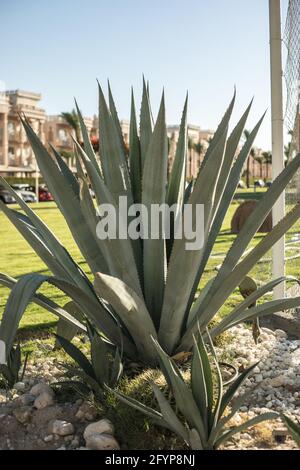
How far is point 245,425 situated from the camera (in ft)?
7.89

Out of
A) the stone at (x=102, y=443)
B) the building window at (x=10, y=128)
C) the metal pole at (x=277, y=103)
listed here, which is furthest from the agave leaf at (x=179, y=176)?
the building window at (x=10, y=128)

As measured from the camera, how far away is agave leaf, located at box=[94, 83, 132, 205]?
328 centimetres

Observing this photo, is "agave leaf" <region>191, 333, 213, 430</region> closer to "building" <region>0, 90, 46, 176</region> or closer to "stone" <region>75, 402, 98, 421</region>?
"stone" <region>75, 402, 98, 421</region>

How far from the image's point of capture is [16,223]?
3330 millimetres

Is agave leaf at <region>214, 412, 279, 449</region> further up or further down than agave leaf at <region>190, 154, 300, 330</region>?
further down

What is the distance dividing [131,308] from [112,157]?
91cm

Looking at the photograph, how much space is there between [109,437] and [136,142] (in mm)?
1657

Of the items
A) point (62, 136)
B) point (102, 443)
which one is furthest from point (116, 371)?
point (62, 136)

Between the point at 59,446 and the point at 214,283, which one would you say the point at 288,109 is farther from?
the point at 59,446

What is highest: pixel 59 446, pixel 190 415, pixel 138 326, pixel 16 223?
pixel 16 223

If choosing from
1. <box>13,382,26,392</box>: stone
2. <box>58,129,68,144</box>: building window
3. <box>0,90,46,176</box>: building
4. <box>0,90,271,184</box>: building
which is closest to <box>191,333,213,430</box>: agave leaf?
<box>13,382,26,392</box>: stone

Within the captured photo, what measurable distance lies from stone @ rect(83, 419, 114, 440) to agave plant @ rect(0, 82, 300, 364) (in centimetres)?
49

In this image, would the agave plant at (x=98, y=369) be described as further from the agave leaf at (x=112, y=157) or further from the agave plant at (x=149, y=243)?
the agave leaf at (x=112, y=157)

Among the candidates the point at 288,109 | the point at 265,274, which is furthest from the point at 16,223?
the point at 265,274
